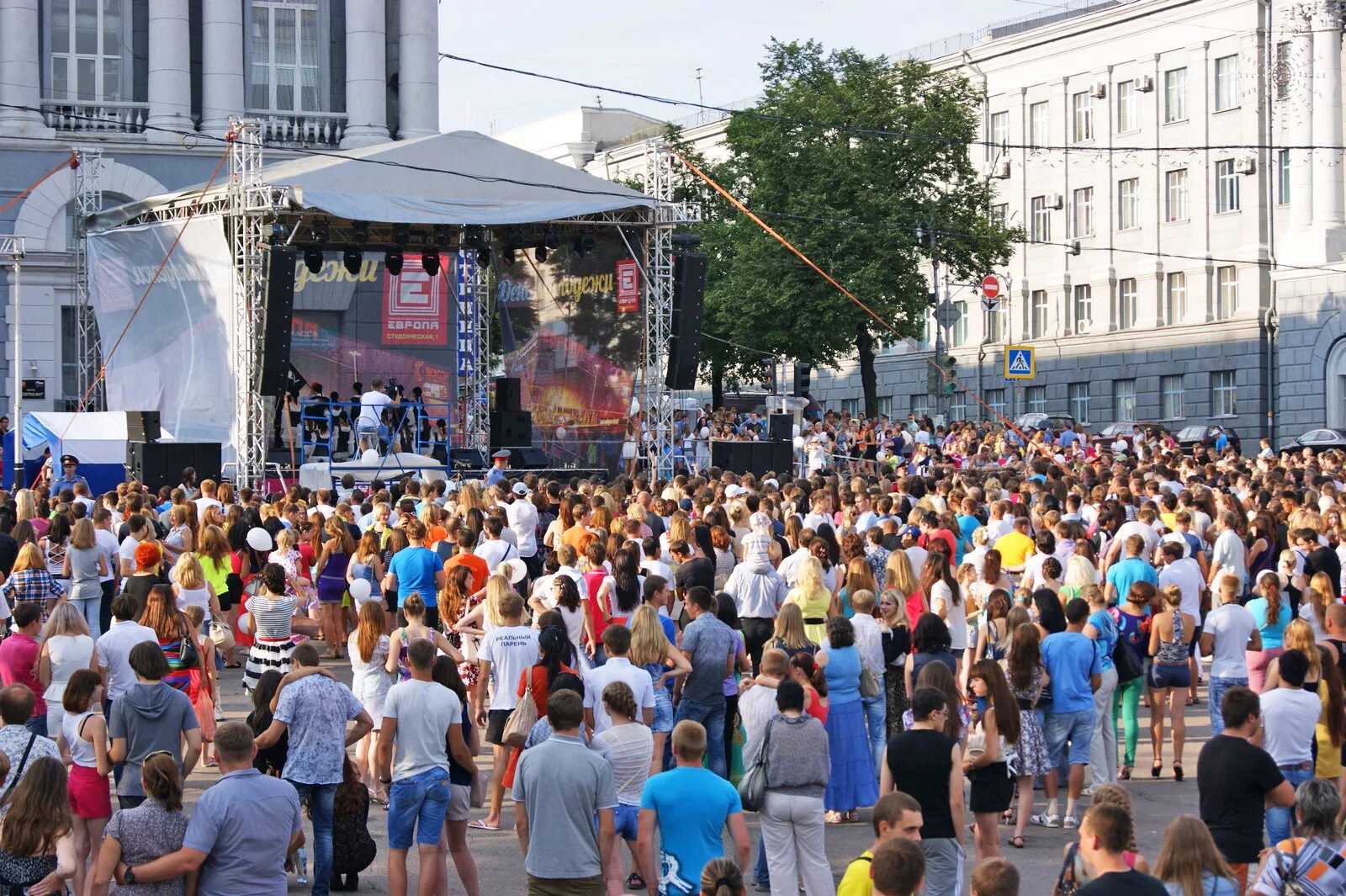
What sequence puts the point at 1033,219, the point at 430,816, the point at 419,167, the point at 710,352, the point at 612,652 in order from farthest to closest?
1. the point at 1033,219
2. the point at 710,352
3. the point at 419,167
4. the point at 612,652
5. the point at 430,816

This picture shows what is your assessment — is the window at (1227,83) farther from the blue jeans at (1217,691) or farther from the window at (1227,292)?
the blue jeans at (1217,691)

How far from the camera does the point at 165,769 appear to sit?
6.71 meters

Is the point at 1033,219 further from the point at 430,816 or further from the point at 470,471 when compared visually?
the point at 430,816

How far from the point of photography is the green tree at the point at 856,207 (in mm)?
44562

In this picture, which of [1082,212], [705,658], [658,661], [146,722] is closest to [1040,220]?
[1082,212]

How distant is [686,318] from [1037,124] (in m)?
34.1

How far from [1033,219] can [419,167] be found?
1406 inches

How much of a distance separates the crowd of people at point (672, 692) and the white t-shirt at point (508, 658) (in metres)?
0.02

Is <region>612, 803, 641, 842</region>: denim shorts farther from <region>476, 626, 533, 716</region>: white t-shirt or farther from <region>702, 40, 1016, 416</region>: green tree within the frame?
<region>702, 40, 1016, 416</region>: green tree

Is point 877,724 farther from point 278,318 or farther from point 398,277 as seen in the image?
point 398,277

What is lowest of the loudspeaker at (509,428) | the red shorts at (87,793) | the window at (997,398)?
the red shorts at (87,793)

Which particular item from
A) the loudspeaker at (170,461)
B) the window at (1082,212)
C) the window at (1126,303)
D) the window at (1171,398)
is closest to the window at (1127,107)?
the window at (1082,212)

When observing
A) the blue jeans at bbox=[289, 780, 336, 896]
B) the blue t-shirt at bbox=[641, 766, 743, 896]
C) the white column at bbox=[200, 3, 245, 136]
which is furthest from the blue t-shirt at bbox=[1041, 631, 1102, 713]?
the white column at bbox=[200, 3, 245, 136]

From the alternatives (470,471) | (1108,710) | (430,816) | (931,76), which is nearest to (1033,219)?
(931,76)
